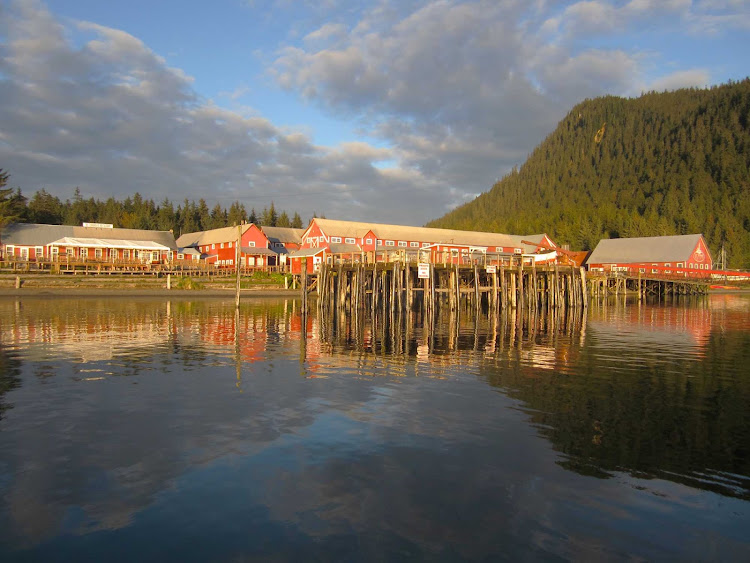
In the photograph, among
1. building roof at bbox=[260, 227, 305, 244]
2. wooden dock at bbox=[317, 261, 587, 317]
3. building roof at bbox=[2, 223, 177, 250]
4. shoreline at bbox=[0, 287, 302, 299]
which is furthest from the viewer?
building roof at bbox=[260, 227, 305, 244]

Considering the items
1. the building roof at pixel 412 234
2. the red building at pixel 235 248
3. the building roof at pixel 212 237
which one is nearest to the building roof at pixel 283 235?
the building roof at pixel 212 237

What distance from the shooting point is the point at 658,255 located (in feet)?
302

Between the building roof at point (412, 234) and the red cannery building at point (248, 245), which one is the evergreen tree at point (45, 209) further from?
the building roof at point (412, 234)

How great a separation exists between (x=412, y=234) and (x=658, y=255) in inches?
1698

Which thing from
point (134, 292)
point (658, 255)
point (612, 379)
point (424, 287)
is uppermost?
point (658, 255)

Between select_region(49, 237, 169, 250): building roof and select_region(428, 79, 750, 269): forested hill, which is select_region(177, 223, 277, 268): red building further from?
select_region(428, 79, 750, 269): forested hill

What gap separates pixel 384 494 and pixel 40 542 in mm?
4239

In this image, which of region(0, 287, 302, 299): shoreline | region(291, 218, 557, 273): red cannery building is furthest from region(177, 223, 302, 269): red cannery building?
region(0, 287, 302, 299): shoreline

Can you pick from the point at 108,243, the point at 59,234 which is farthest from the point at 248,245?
the point at 59,234

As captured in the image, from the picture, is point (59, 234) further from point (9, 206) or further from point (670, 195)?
point (670, 195)

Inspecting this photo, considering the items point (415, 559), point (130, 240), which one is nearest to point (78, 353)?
point (415, 559)

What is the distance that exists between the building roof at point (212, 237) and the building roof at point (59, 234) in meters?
8.80

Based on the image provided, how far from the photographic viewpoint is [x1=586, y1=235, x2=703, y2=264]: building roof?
8944cm

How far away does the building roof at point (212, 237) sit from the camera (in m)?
87.6
